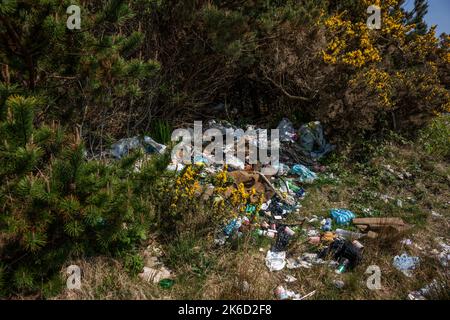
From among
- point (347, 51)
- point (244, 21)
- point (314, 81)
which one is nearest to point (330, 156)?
point (314, 81)

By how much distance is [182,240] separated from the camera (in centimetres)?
266

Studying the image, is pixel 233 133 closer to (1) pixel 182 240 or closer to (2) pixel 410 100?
(1) pixel 182 240

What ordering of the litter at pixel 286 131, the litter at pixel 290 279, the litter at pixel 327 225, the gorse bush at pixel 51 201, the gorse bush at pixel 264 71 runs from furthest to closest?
the litter at pixel 286 131, the gorse bush at pixel 264 71, the litter at pixel 327 225, the litter at pixel 290 279, the gorse bush at pixel 51 201

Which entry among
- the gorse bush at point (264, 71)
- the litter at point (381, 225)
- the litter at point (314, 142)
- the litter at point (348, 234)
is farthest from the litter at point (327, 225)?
the gorse bush at point (264, 71)

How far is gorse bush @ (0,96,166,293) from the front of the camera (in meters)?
1.71

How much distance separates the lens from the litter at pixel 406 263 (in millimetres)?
2752

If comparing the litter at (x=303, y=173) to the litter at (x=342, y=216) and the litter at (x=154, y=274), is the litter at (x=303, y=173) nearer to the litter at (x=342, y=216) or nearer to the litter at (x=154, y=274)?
the litter at (x=342, y=216)

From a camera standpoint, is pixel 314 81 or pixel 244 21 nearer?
pixel 244 21

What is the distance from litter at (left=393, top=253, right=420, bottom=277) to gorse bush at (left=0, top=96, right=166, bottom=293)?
7.07ft

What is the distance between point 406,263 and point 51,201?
2.82m

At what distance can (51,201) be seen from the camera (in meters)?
1.85

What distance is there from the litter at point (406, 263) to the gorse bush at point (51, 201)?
7.07 ft
